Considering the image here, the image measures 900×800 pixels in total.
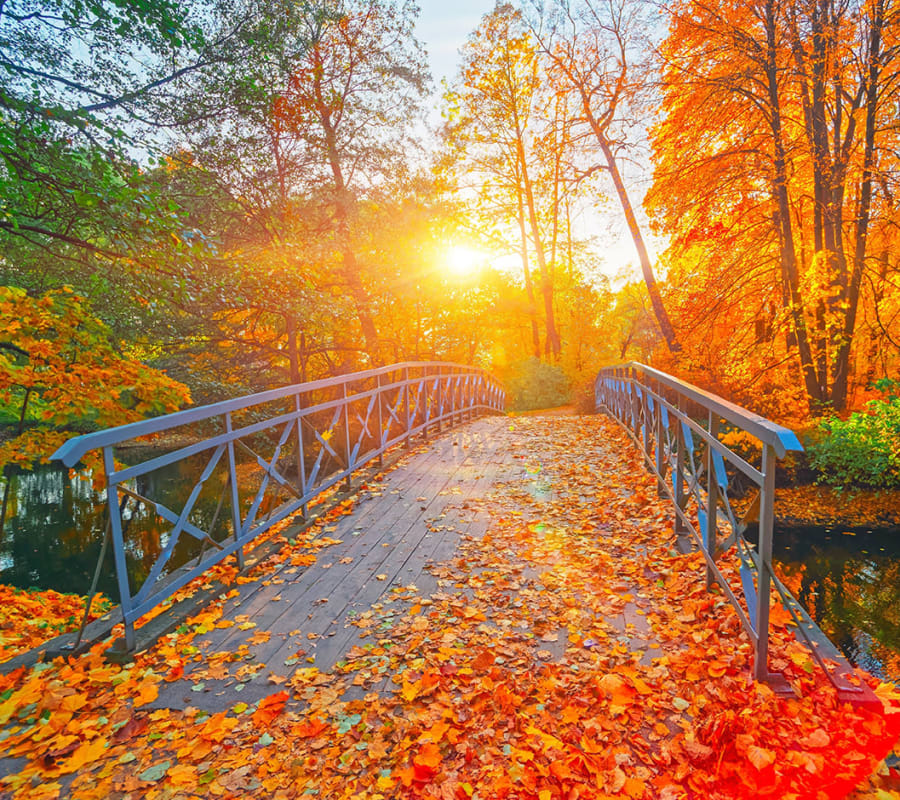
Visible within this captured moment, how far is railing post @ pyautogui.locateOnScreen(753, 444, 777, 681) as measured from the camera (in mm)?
2363

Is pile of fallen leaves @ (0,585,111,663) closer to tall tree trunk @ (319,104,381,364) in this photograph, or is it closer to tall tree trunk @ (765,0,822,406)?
tall tree trunk @ (319,104,381,364)

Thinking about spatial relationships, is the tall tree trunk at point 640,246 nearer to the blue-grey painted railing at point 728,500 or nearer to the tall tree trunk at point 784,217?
the tall tree trunk at point 784,217

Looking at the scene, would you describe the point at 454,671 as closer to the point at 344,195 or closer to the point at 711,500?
the point at 711,500

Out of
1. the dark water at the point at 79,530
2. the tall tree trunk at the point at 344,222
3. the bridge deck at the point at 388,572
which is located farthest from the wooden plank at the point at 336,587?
the tall tree trunk at the point at 344,222

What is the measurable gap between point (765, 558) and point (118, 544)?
3.26 meters

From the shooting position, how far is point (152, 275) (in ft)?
22.3

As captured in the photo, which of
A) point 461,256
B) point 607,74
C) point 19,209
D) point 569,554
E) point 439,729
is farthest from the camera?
point 461,256

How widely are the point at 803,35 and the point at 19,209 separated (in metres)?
12.5

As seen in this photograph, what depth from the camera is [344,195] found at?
13070 mm

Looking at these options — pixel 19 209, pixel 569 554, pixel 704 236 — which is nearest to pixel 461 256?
pixel 704 236

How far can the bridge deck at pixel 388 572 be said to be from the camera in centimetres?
292

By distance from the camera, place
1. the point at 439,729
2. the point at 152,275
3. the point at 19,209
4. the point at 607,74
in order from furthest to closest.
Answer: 1. the point at 607,74
2. the point at 152,275
3. the point at 19,209
4. the point at 439,729

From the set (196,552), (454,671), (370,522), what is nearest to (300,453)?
(370,522)

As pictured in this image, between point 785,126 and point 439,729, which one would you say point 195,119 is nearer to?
point 439,729
